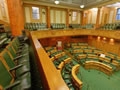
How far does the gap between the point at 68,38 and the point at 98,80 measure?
6039 mm

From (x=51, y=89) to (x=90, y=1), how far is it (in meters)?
11.0

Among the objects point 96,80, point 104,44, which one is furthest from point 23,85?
point 104,44

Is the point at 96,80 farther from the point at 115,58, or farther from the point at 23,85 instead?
the point at 23,85

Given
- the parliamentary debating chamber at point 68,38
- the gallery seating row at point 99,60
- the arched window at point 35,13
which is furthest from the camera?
the arched window at point 35,13

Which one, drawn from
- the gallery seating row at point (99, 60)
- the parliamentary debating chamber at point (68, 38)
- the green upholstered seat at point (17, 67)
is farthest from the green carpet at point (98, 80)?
the green upholstered seat at point (17, 67)

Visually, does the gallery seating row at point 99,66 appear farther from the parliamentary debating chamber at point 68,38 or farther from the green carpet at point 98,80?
the green carpet at point 98,80

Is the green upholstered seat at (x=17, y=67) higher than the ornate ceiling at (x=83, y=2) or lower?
lower

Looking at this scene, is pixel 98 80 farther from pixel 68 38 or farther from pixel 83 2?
pixel 83 2

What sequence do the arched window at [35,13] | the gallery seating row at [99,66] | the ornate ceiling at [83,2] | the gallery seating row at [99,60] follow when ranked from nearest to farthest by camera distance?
1. the gallery seating row at [99,66]
2. the gallery seating row at [99,60]
3. the ornate ceiling at [83,2]
4. the arched window at [35,13]

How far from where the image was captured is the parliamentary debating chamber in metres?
4.14

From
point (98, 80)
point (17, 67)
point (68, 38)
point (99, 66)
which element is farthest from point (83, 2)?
point (17, 67)

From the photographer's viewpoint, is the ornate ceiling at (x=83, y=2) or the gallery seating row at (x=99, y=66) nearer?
the gallery seating row at (x=99, y=66)

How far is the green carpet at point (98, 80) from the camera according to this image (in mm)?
5005

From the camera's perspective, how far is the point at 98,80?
5.60 metres
